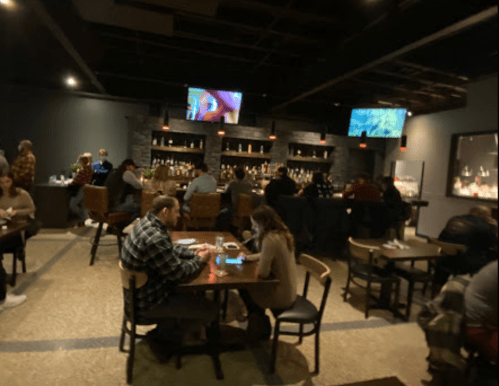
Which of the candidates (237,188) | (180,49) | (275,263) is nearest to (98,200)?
(237,188)

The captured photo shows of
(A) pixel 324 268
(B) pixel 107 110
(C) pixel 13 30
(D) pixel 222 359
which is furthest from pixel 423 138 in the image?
(B) pixel 107 110

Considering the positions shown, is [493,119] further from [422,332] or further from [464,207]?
[422,332]

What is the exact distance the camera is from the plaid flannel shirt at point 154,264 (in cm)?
Result: 219

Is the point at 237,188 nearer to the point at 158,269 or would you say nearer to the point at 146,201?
the point at 146,201

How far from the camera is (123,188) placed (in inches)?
195

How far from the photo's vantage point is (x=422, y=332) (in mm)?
578

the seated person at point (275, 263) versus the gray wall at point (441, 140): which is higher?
the gray wall at point (441, 140)

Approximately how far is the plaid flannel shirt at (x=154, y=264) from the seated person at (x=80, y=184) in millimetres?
5022

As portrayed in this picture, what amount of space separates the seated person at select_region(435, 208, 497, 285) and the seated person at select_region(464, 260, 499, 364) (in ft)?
0.09

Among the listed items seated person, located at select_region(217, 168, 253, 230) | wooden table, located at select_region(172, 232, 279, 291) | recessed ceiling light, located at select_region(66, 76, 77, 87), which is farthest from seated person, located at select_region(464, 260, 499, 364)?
recessed ceiling light, located at select_region(66, 76, 77, 87)

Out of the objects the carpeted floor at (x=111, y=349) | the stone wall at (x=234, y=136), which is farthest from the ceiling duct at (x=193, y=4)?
the stone wall at (x=234, y=136)

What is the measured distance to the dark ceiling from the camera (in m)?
0.67

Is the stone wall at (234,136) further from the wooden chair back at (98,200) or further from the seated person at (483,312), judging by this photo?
the seated person at (483,312)

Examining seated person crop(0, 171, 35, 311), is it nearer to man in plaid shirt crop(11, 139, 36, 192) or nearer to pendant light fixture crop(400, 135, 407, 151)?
man in plaid shirt crop(11, 139, 36, 192)
